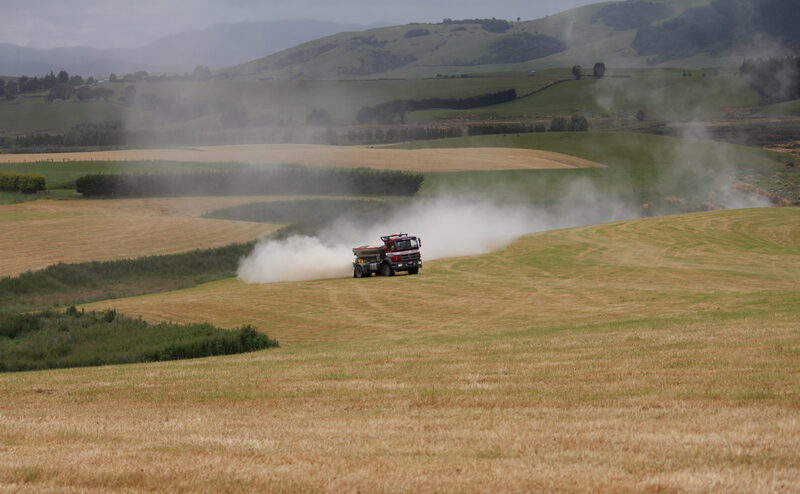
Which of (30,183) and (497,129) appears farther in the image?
(497,129)

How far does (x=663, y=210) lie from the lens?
84.3m

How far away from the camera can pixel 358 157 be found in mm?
106062

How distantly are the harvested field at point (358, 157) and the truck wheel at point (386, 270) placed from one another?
50.1 metres

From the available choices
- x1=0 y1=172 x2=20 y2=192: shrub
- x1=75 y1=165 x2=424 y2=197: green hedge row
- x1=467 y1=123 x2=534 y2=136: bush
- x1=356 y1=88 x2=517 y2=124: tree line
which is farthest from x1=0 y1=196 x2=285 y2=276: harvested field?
x1=356 y1=88 x2=517 y2=124: tree line

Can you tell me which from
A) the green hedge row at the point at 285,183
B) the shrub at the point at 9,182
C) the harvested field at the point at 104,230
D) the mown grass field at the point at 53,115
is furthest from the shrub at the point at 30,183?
the mown grass field at the point at 53,115

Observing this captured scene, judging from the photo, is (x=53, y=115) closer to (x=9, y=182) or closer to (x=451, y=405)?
(x=9, y=182)

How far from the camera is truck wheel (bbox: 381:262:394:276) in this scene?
46719mm

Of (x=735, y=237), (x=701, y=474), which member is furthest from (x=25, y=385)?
(x=735, y=237)

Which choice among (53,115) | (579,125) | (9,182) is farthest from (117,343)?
(53,115)

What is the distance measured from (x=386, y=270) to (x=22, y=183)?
5264cm

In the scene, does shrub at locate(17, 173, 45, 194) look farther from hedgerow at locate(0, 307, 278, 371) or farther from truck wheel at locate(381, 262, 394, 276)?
hedgerow at locate(0, 307, 278, 371)

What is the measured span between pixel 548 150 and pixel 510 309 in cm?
9139

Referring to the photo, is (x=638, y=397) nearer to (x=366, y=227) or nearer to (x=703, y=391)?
(x=703, y=391)

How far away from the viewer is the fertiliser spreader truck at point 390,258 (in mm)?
46812
